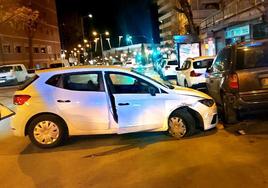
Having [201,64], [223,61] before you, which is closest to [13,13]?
[201,64]

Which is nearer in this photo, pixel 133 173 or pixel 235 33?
pixel 133 173

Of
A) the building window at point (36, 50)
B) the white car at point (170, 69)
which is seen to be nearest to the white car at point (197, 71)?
the white car at point (170, 69)

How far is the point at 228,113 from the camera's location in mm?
9281

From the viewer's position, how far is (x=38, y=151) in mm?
8148

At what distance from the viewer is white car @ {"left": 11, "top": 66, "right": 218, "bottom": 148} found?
26.9 feet

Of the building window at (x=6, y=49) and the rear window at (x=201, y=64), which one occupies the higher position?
the building window at (x=6, y=49)

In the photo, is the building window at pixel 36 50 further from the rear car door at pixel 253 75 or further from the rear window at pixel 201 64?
the rear car door at pixel 253 75

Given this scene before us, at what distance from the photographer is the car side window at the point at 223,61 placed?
30.0ft

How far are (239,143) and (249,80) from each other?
5.38 feet

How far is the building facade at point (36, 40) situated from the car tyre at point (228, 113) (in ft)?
134

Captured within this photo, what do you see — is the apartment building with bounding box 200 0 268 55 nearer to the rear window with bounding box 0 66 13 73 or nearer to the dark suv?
the dark suv

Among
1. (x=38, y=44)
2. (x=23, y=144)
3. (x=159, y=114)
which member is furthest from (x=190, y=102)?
(x=38, y=44)

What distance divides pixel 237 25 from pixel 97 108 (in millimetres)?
17614

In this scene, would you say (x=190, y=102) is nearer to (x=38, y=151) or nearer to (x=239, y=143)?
(x=239, y=143)
